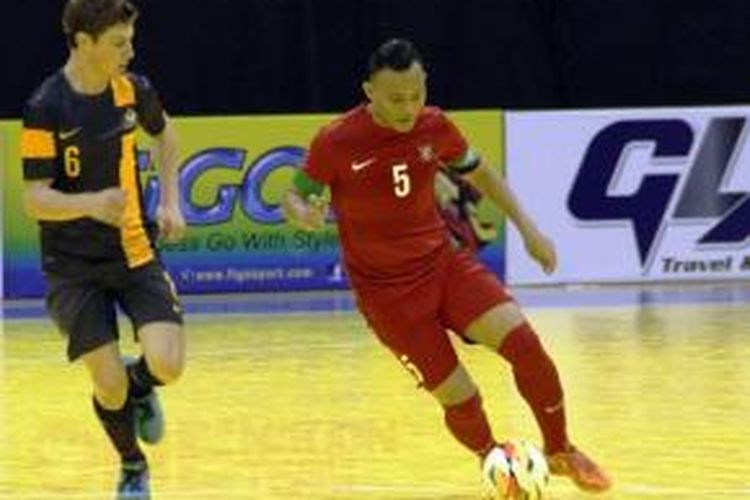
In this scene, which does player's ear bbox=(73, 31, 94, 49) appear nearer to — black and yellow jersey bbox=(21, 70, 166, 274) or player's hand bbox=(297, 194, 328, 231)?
black and yellow jersey bbox=(21, 70, 166, 274)

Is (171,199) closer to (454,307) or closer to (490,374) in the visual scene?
(454,307)

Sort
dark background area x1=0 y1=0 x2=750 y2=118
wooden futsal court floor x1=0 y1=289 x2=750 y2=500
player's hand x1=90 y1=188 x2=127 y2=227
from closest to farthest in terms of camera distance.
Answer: player's hand x1=90 y1=188 x2=127 y2=227 → wooden futsal court floor x1=0 y1=289 x2=750 y2=500 → dark background area x1=0 y1=0 x2=750 y2=118

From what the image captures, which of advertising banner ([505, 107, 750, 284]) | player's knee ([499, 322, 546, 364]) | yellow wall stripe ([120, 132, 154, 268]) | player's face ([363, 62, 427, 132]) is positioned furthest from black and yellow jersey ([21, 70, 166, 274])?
advertising banner ([505, 107, 750, 284])

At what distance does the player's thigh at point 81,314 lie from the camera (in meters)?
8.21

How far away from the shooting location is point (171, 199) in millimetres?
8312

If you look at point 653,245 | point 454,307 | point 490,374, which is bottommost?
point 653,245

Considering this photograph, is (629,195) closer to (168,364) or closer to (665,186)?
(665,186)

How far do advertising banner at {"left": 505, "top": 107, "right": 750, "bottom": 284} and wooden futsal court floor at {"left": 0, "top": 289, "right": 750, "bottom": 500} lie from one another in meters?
3.18

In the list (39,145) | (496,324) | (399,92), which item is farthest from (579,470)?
(39,145)

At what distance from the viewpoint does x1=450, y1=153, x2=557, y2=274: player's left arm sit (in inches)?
325

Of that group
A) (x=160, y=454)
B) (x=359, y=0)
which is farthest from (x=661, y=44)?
(x=160, y=454)

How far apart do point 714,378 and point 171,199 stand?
508 centimetres

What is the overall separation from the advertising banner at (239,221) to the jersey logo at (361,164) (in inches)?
431

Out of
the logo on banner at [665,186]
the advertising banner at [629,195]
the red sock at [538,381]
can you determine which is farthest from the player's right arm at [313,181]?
the logo on banner at [665,186]
